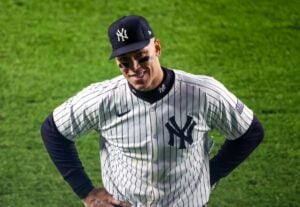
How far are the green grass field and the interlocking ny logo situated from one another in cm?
188

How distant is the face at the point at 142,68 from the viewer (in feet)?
14.1

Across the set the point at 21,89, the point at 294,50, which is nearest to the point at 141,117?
the point at 21,89

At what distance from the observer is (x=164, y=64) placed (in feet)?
25.2

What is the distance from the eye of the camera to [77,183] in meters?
4.77

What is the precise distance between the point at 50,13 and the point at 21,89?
1276 mm

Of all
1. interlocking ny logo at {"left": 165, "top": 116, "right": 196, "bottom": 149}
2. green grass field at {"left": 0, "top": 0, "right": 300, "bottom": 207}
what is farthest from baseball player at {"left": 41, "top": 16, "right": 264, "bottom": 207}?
green grass field at {"left": 0, "top": 0, "right": 300, "bottom": 207}

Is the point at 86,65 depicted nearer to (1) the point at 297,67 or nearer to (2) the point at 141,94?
(1) the point at 297,67

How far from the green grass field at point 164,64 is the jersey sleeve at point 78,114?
1.69 m

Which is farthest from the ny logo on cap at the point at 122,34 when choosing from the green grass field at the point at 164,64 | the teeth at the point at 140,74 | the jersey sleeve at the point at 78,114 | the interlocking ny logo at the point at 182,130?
the green grass field at the point at 164,64

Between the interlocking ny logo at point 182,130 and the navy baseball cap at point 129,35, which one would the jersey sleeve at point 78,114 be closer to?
the navy baseball cap at point 129,35

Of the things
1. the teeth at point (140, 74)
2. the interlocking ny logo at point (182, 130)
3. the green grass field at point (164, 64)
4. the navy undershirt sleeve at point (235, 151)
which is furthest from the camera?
the green grass field at point (164, 64)

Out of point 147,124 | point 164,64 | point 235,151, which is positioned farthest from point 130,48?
point 164,64

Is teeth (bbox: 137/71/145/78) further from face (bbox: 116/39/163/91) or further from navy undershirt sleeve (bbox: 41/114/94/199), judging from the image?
navy undershirt sleeve (bbox: 41/114/94/199)

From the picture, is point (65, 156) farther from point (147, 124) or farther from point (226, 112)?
point (226, 112)
